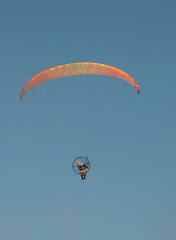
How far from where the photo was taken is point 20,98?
5462 centimetres

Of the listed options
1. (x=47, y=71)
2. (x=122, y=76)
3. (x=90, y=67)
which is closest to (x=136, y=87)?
(x=122, y=76)

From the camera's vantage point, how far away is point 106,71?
52.9 meters

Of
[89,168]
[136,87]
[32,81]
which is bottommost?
[89,168]

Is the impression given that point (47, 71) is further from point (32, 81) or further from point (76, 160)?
point (76, 160)

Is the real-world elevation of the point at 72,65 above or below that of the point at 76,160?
above

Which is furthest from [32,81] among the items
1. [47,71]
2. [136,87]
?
[136,87]

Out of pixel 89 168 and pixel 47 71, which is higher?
pixel 47 71

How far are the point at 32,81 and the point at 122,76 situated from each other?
9376 millimetres

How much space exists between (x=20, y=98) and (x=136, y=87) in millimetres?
12220

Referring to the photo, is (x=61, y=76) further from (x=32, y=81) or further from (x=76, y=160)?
(x=76, y=160)

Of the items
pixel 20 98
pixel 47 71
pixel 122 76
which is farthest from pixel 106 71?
pixel 20 98

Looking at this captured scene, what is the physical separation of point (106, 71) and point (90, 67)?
1755 mm

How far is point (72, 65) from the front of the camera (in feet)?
171

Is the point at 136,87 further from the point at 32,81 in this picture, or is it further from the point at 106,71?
the point at 32,81
